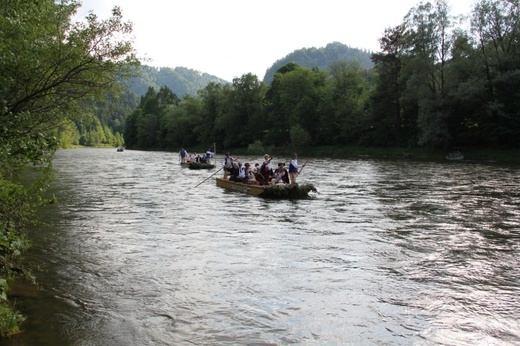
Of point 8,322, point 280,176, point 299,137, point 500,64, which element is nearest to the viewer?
point 8,322

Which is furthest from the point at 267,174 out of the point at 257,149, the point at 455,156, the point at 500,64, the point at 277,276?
the point at 257,149

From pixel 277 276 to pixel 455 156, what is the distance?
45200 mm

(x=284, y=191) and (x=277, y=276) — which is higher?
(x=284, y=191)

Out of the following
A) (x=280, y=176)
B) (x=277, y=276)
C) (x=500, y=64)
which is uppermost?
(x=500, y=64)

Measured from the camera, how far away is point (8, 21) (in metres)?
8.47

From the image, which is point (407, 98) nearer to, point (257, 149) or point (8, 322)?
point (257, 149)

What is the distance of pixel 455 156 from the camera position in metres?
48.6

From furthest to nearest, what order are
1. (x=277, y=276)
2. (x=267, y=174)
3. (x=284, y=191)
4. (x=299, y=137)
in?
(x=299, y=137) < (x=267, y=174) < (x=284, y=191) < (x=277, y=276)

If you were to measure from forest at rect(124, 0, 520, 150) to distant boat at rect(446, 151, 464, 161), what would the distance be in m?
1.63

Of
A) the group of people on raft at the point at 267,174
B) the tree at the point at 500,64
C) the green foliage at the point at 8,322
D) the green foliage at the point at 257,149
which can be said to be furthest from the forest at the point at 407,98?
the green foliage at the point at 8,322

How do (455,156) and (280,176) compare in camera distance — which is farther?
(455,156)

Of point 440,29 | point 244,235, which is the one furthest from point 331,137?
point 244,235

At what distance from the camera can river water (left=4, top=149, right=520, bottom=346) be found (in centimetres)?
670

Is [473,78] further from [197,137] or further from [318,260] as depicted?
[197,137]
